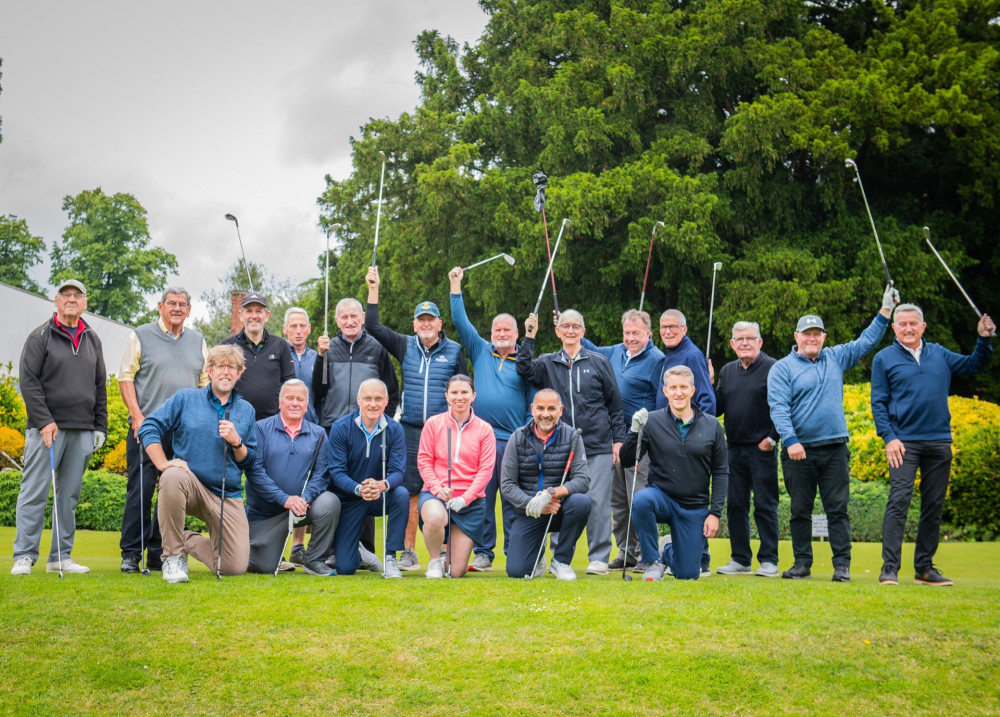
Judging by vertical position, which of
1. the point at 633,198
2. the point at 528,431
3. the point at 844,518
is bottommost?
the point at 844,518

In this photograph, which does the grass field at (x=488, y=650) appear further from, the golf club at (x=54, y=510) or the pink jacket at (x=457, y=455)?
the pink jacket at (x=457, y=455)

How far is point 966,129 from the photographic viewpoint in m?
17.1

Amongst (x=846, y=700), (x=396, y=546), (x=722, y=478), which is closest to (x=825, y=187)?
(x=722, y=478)

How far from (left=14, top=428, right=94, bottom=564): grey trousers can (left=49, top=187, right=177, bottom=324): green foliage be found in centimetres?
4317

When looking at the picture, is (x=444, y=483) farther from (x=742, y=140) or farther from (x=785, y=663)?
(x=742, y=140)

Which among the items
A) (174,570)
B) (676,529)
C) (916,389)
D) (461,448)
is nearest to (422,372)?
(461,448)

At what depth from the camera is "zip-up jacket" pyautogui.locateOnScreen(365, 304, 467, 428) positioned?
801 cm

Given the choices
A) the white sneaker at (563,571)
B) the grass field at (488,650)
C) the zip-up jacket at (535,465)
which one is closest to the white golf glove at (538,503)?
the zip-up jacket at (535,465)

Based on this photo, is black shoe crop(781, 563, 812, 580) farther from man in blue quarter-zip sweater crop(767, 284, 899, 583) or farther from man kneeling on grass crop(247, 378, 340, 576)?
man kneeling on grass crop(247, 378, 340, 576)

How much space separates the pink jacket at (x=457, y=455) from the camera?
7.21m

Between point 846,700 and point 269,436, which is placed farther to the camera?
point 269,436

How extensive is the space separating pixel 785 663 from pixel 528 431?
2789mm

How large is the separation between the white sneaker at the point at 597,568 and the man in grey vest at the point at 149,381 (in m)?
3.33

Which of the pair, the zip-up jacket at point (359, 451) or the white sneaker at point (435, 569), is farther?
the zip-up jacket at point (359, 451)
